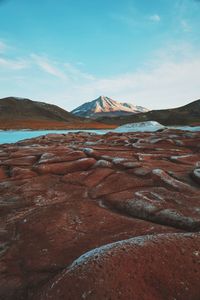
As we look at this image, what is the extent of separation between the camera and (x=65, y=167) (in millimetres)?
8383

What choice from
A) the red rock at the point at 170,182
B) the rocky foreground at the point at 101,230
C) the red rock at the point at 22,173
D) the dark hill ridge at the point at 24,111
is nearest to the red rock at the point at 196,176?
the rocky foreground at the point at 101,230

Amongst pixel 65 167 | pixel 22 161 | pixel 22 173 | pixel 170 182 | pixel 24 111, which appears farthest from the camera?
pixel 24 111

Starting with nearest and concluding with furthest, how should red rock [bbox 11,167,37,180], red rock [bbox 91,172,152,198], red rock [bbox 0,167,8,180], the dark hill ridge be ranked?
red rock [bbox 91,172,152,198] < red rock [bbox 11,167,37,180] < red rock [bbox 0,167,8,180] < the dark hill ridge

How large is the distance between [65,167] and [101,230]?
4451mm

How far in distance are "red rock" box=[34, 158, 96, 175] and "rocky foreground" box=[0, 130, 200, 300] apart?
0.04 meters

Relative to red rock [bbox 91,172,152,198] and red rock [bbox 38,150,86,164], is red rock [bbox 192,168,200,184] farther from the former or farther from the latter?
red rock [bbox 38,150,86,164]

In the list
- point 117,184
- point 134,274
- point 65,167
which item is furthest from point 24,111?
point 134,274

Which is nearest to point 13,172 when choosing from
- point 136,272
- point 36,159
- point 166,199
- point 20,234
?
point 36,159

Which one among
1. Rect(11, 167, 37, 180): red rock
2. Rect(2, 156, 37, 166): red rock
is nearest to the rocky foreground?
Rect(11, 167, 37, 180): red rock

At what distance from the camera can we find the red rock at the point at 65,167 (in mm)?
8242

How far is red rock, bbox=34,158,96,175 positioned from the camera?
824cm

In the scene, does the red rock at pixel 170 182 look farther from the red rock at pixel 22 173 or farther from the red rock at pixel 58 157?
the red rock at pixel 22 173

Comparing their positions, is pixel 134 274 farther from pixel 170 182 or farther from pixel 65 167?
pixel 65 167

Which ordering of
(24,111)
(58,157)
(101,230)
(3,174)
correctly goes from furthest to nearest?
(24,111), (58,157), (3,174), (101,230)
